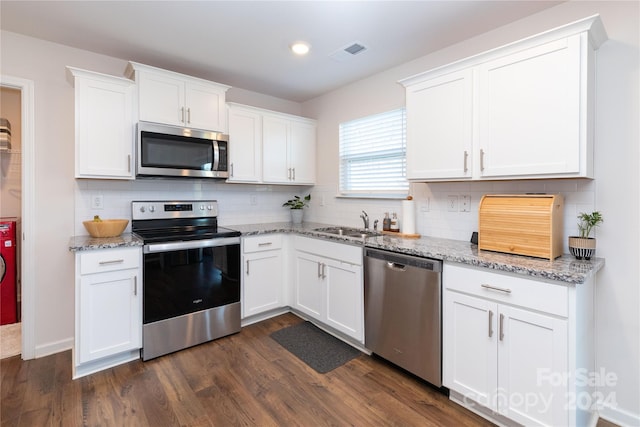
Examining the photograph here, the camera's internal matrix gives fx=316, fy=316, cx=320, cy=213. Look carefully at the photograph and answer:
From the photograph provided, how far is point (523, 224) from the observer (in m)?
1.85

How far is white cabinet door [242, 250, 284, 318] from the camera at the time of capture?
10.0ft

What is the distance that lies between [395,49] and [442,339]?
2.24m

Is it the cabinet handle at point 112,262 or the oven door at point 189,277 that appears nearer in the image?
the cabinet handle at point 112,262

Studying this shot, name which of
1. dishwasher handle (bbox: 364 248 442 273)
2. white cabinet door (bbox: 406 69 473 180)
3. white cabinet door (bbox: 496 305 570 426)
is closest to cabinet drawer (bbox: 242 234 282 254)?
dishwasher handle (bbox: 364 248 442 273)

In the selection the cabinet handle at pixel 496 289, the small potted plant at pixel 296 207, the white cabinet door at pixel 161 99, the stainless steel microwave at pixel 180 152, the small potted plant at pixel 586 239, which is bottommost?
the cabinet handle at pixel 496 289

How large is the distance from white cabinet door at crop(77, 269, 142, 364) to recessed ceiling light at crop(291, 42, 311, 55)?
7.05 ft

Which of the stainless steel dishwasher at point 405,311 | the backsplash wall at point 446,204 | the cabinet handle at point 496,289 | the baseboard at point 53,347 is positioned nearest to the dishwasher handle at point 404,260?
the stainless steel dishwasher at point 405,311

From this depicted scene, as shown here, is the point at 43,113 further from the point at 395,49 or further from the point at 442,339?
the point at 442,339

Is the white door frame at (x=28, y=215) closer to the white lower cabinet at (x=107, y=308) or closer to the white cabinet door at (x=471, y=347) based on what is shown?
the white lower cabinet at (x=107, y=308)

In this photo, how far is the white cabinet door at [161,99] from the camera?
2.62m

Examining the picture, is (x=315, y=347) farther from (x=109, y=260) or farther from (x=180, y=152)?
(x=180, y=152)

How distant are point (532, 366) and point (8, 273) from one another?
4.58m

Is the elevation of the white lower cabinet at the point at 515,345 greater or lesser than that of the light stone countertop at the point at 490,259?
lesser

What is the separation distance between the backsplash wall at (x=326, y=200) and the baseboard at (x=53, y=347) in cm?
92
